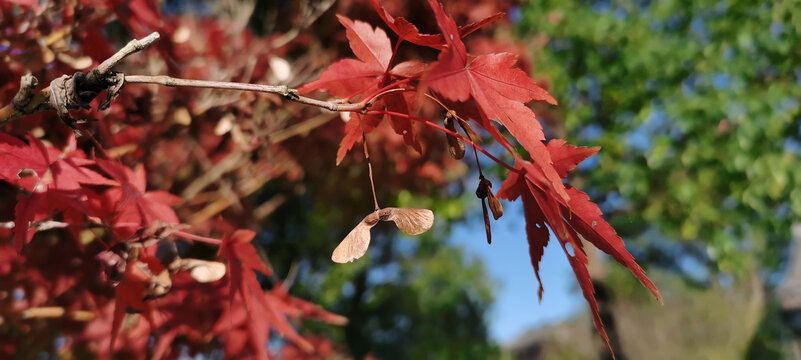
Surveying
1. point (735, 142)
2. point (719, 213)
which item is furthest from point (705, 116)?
point (719, 213)

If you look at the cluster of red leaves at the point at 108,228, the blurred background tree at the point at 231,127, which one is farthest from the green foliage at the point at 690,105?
the cluster of red leaves at the point at 108,228

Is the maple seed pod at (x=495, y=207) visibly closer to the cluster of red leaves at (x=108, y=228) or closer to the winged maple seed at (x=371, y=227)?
the winged maple seed at (x=371, y=227)

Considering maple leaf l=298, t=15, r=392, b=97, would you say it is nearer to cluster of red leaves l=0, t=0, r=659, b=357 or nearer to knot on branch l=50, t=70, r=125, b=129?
cluster of red leaves l=0, t=0, r=659, b=357

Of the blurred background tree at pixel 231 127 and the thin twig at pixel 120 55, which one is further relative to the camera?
the blurred background tree at pixel 231 127

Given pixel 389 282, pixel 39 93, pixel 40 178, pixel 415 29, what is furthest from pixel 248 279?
pixel 389 282

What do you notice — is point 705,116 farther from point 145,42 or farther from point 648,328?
point 648,328

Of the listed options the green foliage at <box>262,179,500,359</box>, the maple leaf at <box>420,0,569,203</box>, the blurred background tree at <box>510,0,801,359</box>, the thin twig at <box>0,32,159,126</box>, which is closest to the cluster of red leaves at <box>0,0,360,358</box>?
the thin twig at <box>0,32,159,126</box>

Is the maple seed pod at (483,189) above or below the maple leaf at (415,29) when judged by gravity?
below
